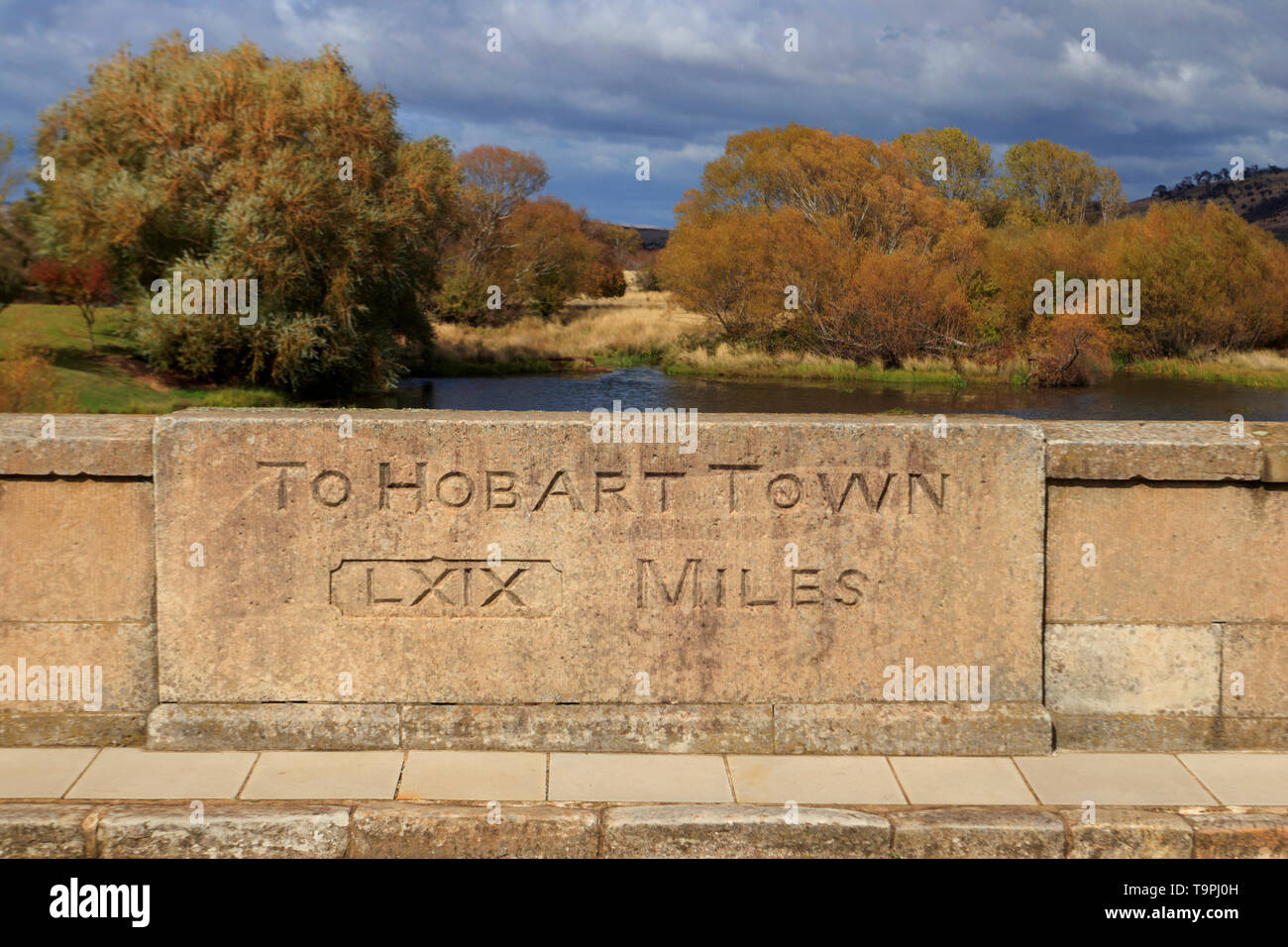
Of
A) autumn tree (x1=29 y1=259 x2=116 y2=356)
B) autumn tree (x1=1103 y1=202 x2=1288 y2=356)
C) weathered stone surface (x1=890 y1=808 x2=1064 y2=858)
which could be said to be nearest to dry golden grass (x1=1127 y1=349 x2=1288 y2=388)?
autumn tree (x1=1103 y1=202 x2=1288 y2=356)

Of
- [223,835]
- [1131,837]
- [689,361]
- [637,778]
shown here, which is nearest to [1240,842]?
[1131,837]

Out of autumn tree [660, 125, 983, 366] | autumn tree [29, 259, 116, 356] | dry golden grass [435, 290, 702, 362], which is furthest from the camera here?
dry golden grass [435, 290, 702, 362]

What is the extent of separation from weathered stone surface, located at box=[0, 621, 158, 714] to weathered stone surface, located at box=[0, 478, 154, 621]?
54 millimetres

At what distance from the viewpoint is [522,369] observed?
39094mm

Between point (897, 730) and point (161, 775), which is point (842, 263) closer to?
point (897, 730)

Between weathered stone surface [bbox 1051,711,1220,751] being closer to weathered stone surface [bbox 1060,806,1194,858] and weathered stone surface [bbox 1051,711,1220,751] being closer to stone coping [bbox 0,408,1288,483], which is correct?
weathered stone surface [bbox 1060,806,1194,858]

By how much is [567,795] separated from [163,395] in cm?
2287

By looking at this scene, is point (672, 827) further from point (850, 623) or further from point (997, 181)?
point (997, 181)

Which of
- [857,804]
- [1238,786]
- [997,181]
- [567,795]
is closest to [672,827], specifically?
[567,795]

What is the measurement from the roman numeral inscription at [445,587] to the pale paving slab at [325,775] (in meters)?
Result: 0.54

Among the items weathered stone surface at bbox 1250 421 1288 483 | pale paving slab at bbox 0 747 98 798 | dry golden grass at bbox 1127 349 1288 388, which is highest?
dry golden grass at bbox 1127 349 1288 388

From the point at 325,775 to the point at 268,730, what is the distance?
364 mm

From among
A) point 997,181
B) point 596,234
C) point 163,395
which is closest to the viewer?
point 163,395

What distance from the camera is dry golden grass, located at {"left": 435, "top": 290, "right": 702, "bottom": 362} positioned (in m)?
40.5
